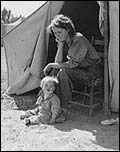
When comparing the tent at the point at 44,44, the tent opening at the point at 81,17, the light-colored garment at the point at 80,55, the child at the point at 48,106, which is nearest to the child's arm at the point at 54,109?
the child at the point at 48,106

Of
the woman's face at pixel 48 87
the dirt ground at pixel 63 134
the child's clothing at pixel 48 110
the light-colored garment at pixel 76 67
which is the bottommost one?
the dirt ground at pixel 63 134

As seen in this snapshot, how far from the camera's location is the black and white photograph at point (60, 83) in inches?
130

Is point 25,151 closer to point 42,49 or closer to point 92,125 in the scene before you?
point 92,125

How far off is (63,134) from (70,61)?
92cm

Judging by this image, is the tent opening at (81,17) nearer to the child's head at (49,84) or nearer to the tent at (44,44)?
the tent at (44,44)

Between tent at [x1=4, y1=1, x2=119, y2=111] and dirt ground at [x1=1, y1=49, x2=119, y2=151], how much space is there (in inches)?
17.0

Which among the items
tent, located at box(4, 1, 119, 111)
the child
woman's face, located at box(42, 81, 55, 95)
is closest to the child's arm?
the child

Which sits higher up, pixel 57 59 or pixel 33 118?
pixel 57 59

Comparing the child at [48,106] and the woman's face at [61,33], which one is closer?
the child at [48,106]

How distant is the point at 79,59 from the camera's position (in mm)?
3797

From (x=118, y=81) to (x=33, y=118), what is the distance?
44.6 inches

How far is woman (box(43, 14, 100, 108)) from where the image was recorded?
3.81 m

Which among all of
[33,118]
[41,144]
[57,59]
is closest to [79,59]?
[57,59]

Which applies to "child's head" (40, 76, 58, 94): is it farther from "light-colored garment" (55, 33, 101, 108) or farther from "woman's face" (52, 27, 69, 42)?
"woman's face" (52, 27, 69, 42)
